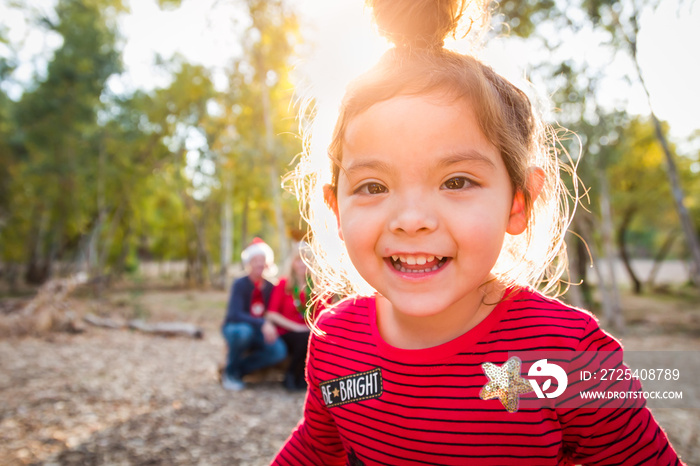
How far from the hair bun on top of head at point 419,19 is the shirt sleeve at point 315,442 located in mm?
942

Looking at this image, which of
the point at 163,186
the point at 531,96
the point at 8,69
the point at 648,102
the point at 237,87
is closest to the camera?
the point at 531,96

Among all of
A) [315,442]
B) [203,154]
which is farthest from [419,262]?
[203,154]

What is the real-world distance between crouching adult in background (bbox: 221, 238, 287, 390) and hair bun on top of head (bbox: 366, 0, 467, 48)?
474 cm

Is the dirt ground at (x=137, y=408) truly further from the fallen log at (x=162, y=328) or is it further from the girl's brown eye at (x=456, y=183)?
the girl's brown eye at (x=456, y=183)

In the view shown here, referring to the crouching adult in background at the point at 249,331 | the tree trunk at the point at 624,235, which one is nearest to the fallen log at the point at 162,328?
the crouching adult in background at the point at 249,331

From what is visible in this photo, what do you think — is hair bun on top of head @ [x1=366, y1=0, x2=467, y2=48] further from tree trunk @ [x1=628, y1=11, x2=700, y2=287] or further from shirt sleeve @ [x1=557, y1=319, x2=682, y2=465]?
tree trunk @ [x1=628, y1=11, x2=700, y2=287]

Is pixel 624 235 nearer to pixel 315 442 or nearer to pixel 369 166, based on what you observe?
pixel 315 442

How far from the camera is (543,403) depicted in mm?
970

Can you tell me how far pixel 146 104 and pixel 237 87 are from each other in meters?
8.35

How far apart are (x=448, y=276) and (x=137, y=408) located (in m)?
4.84

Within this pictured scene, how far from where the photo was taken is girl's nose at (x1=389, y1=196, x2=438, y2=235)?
35.1 inches

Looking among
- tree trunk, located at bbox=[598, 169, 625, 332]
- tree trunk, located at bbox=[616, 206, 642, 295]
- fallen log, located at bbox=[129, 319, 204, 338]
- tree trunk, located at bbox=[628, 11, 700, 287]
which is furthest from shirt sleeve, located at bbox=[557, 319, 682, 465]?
tree trunk, located at bbox=[616, 206, 642, 295]

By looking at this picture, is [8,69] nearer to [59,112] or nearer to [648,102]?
[59,112]

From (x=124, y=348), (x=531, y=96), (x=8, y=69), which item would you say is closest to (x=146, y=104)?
(x=8, y=69)
